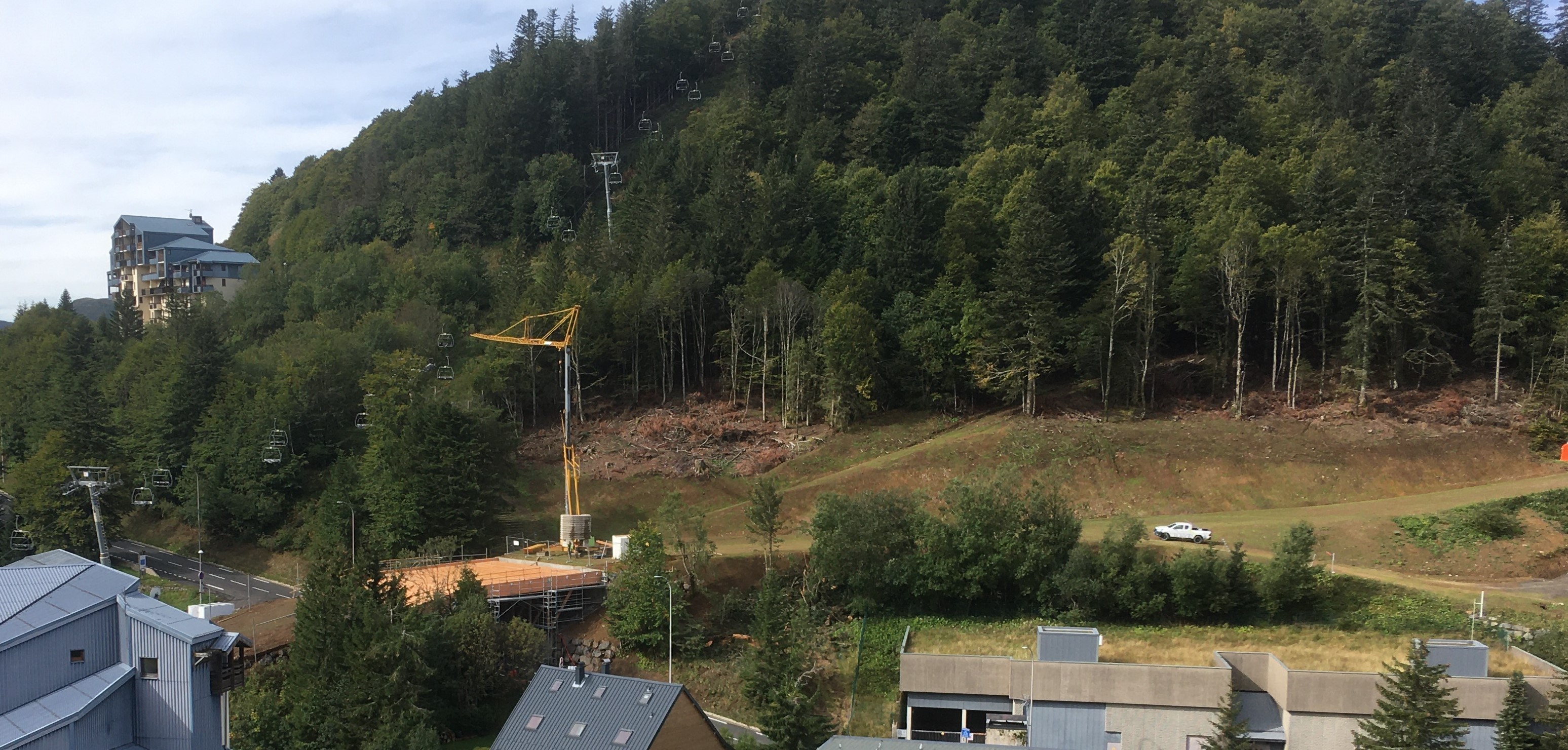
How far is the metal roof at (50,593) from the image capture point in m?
25.2

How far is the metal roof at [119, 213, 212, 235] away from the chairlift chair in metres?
45.8

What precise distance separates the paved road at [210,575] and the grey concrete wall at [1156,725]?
1238 inches

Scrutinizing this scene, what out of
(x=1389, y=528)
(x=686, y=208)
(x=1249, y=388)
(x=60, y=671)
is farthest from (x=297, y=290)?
(x=1389, y=528)

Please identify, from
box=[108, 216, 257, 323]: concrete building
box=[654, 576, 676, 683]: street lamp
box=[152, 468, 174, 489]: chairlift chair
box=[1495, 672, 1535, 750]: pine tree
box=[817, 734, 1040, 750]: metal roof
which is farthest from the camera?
box=[108, 216, 257, 323]: concrete building

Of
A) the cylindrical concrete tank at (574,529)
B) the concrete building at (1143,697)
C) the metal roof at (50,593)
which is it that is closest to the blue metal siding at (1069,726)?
the concrete building at (1143,697)

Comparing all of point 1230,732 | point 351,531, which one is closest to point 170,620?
point 351,531

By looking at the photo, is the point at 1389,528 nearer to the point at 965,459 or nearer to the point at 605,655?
the point at 965,459

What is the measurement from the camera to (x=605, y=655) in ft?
120

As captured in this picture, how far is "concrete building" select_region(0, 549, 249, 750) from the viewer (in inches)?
982

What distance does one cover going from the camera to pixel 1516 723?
1030 inches

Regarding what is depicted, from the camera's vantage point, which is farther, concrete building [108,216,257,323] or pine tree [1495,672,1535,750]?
concrete building [108,216,257,323]

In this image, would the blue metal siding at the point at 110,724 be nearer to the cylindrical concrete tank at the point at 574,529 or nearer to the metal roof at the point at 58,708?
the metal roof at the point at 58,708

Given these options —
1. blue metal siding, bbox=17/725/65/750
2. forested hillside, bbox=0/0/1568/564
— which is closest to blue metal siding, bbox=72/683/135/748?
blue metal siding, bbox=17/725/65/750

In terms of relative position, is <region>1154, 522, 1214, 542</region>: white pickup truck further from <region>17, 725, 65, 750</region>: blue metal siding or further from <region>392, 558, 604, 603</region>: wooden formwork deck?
<region>17, 725, 65, 750</region>: blue metal siding
